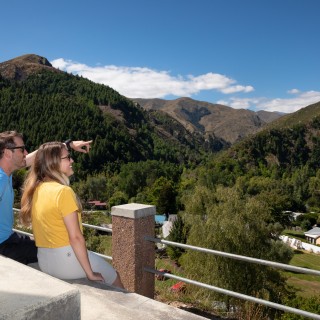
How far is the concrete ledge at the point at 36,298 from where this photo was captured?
1733mm

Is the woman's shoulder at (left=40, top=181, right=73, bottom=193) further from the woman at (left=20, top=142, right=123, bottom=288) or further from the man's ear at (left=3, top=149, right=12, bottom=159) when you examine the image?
the man's ear at (left=3, top=149, right=12, bottom=159)

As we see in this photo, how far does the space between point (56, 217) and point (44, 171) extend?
50 centimetres

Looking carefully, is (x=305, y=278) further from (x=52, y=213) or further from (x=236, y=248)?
(x=52, y=213)

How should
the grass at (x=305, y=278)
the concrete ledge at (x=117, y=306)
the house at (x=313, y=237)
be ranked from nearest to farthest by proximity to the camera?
the concrete ledge at (x=117, y=306) < the grass at (x=305, y=278) < the house at (x=313, y=237)

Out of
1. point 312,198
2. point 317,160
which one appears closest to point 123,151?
point 312,198

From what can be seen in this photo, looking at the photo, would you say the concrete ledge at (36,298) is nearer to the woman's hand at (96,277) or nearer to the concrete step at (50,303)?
the concrete step at (50,303)

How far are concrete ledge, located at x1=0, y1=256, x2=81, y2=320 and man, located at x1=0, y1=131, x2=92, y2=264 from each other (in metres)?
1.62

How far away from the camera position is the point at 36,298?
6.07 ft

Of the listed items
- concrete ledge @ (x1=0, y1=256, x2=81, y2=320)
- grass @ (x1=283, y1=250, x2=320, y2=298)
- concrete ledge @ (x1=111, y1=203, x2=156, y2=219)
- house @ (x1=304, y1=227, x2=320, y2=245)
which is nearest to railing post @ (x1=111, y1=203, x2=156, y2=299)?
concrete ledge @ (x1=111, y1=203, x2=156, y2=219)

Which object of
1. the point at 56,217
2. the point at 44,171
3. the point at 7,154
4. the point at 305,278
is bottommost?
the point at 305,278

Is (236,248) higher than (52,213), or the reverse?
(52,213)

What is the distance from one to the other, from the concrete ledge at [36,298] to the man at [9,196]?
1.62m

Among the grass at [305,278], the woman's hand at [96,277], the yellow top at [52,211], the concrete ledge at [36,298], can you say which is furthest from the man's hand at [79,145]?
the grass at [305,278]

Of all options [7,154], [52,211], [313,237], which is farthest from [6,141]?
[313,237]
